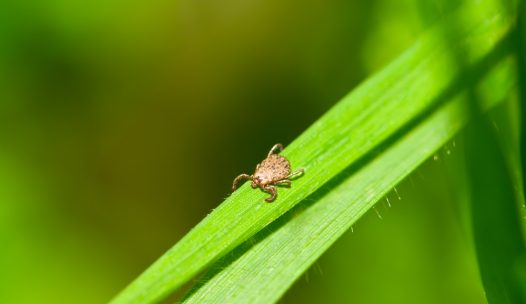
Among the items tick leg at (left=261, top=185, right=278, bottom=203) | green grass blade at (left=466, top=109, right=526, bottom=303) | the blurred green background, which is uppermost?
the blurred green background

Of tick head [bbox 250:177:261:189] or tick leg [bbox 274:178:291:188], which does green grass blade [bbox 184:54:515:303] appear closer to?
tick leg [bbox 274:178:291:188]

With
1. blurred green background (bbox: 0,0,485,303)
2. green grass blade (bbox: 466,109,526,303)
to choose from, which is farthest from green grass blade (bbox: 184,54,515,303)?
blurred green background (bbox: 0,0,485,303)

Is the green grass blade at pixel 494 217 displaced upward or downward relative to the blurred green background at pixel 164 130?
downward

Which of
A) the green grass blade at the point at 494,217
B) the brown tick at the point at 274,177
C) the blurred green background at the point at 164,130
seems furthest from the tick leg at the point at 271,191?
the blurred green background at the point at 164,130

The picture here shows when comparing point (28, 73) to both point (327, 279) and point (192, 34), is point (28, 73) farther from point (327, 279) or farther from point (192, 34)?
point (327, 279)

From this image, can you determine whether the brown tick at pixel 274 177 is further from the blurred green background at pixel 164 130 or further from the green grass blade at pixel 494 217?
the blurred green background at pixel 164 130
